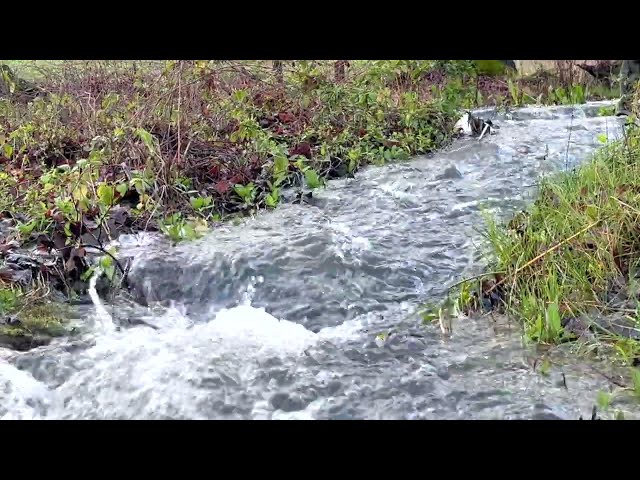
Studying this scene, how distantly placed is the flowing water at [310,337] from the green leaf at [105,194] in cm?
27

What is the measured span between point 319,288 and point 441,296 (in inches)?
25.0

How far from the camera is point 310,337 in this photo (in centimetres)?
307

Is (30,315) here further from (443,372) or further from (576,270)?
(576,270)

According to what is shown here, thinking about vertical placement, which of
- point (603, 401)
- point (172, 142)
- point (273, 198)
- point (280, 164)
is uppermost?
point (172, 142)

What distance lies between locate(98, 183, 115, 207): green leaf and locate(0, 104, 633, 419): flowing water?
0.27 m

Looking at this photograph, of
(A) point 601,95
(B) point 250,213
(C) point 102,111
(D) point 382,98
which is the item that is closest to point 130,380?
(B) point 250,213

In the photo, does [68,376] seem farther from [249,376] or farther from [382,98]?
[382,98]

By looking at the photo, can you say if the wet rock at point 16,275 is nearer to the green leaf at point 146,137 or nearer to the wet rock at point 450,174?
the green leaf at point 146,137

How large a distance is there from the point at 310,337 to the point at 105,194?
68.4 inches

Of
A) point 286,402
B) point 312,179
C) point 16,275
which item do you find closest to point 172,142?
point 312,179

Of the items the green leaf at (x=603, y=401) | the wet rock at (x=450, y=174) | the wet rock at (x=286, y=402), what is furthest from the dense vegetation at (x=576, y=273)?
the wet rock at (x=450, y=174)

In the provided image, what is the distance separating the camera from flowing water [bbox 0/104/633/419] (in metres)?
2.49

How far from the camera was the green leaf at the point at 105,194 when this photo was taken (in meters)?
4.00

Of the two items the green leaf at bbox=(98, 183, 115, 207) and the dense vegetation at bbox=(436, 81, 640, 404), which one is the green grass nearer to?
the green leaf at bbox=(98, 183, 115, 207)
